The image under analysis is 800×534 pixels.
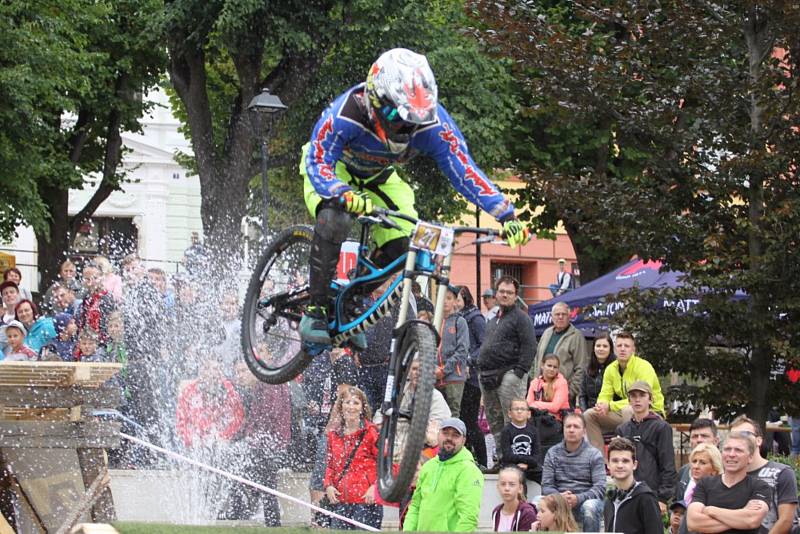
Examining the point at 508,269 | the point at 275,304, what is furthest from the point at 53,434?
the point at 508,269

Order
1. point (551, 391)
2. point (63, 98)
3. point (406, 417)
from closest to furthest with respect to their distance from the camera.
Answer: point (406, 417), point (551, 391), point (63, 98)

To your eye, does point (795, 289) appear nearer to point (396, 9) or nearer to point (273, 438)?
point (273, 438)

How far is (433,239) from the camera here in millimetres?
7848

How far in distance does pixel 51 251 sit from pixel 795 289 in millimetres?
20925

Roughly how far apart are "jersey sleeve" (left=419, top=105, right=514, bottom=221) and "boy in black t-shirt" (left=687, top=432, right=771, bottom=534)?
7.93 feet

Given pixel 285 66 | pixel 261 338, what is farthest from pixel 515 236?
pixel 285 66

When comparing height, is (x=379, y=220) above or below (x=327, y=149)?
below

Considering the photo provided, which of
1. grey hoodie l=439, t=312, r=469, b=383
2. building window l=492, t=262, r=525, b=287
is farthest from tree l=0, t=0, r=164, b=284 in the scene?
building window l=492, t=262, r=525, b=287

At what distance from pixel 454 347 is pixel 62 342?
4162 millimetres

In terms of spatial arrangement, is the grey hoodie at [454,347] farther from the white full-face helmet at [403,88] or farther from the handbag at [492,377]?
the white full-face helmet at [403,88]

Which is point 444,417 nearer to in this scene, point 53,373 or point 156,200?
point 53,373

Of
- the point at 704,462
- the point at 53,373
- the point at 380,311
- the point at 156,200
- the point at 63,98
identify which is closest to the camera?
the point at 380,311

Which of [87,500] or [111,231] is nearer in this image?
[87,500]

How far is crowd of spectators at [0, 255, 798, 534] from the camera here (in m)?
10.2
